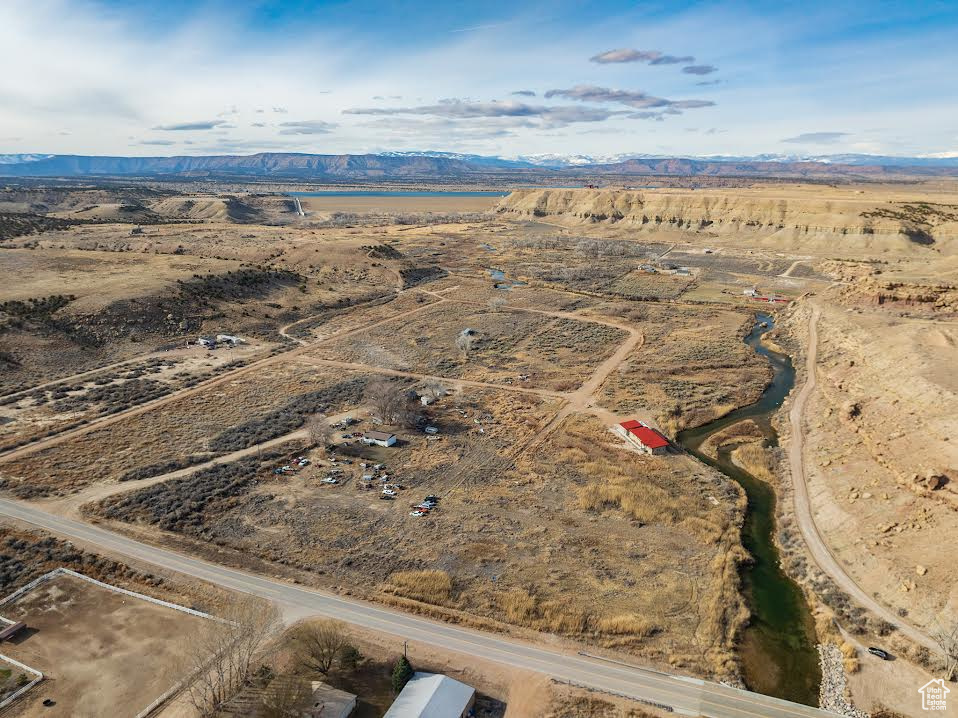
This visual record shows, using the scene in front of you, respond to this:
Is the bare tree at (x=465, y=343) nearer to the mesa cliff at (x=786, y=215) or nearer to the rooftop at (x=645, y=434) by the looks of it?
the rooftop at (x=645, y=434)

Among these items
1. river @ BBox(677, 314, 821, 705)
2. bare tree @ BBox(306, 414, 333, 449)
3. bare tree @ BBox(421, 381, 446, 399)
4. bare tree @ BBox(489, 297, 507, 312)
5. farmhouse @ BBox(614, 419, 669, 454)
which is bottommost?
river @ BBox(677, 314, 821, 705)

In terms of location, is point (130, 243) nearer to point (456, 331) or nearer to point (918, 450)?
point (456, 331)

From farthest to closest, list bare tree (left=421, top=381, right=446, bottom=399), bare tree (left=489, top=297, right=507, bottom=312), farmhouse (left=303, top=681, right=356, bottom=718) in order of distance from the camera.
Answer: bare tree (left=489, top=297, right=507, bottom=312) < bare tree (left=421, top=381, right=446, bottom=399) < farmhouse (left=303, top=681, right=356, bottom=718)

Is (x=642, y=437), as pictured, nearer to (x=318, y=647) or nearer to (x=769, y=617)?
(x=769, y=617)

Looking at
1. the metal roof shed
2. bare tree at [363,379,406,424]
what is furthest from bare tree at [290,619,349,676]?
bare tree at [363,379,406,424]

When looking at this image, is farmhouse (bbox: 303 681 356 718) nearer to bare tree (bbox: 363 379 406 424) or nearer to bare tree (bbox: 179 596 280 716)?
bare tree (bbox: 179 596 280 716)

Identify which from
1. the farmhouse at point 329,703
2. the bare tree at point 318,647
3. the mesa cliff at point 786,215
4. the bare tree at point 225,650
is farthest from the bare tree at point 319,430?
the mesa cliff at point 786,215
